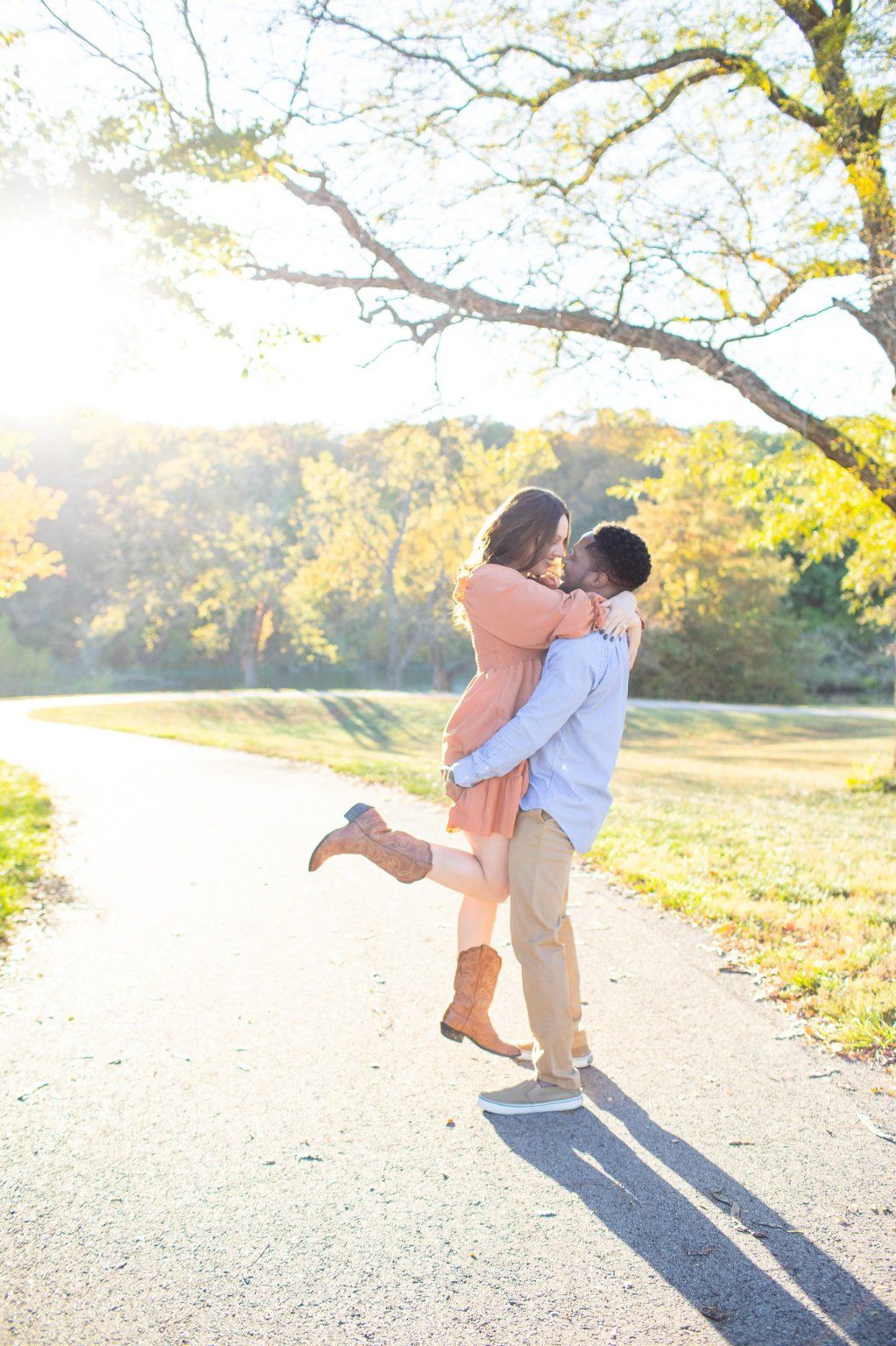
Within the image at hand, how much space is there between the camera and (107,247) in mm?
9297

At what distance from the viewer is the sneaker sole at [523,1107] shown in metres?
3.53

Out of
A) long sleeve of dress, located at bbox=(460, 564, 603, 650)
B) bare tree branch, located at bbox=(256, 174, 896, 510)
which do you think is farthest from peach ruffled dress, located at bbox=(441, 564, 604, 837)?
bare tree branch, located at bbox=(256, 174, 896, 510)

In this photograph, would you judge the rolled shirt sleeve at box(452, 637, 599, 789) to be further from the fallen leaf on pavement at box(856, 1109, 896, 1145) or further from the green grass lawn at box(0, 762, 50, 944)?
the green grass lawn at box(0, 762, 50, 944)

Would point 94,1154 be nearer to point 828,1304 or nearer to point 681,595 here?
point 828,1304

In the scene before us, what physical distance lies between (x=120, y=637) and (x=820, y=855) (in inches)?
1469

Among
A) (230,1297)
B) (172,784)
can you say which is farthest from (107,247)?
(230,1297)

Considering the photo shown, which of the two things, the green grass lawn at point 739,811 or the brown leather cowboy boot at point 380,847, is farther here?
the green grass lawn at point 739,811

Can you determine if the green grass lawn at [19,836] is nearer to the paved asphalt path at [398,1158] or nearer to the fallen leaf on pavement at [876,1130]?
the paved asphalt path at [398,1158]

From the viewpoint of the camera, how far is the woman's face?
12.0 ft

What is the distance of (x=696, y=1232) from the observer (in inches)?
111

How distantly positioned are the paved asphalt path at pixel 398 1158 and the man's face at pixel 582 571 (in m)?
1.82

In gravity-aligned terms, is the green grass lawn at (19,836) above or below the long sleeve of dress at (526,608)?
below

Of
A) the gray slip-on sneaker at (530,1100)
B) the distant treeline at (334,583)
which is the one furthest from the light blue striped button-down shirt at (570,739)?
the distant treeline at (334,583)

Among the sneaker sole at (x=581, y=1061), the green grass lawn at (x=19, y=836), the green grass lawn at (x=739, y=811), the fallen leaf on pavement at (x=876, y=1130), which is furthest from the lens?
the green grass lawn at (x=19, y=836)
